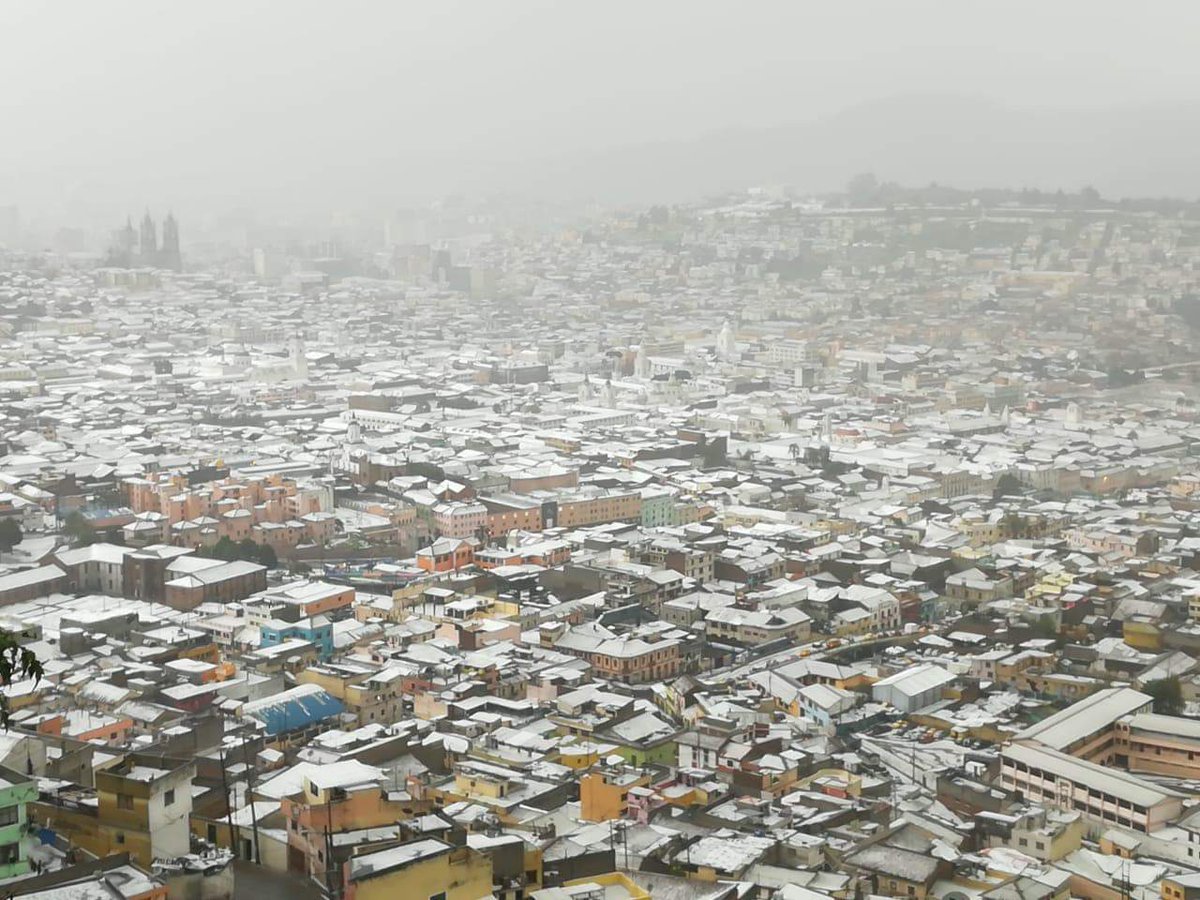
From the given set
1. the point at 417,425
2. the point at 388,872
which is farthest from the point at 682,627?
the point at 417,425

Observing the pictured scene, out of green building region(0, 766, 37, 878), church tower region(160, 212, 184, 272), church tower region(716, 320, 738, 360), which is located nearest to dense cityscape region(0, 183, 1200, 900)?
green building region(0, 766, 37, 878)

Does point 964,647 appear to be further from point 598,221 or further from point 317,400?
point 598,221

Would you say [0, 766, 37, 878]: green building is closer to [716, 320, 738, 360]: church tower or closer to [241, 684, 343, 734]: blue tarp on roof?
[241, 684, 343, 734]: blue tarp on roof

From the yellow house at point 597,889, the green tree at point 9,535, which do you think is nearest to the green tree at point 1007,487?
the green tree at point 9,535

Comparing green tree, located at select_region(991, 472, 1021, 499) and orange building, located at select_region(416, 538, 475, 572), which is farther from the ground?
orange building, located at select_region(416, 538, 475, 572)

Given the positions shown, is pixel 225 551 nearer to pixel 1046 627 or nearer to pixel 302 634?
pixel 302 634

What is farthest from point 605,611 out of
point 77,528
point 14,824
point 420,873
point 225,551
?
point 14,824

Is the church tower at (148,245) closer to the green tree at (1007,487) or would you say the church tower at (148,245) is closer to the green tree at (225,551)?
the green tree at (1007,487)
